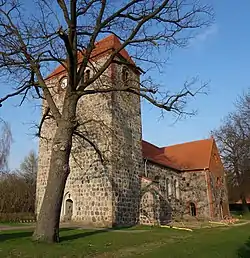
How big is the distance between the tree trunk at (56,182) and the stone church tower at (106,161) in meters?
6.05

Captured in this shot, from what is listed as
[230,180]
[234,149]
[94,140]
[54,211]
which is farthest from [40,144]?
[230,180]

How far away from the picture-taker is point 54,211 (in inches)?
395

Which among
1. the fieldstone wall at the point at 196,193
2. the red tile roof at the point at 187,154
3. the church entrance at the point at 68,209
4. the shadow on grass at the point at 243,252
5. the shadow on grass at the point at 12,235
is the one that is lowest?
the shadow on grass at the point at 243,252

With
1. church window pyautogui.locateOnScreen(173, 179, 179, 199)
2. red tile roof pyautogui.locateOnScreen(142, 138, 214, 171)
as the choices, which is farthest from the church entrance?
church window pyautogui.locateOnScreen(173, 179, 179, 199)

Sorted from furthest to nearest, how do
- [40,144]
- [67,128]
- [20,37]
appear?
1. [40,144]
2. [20,37]
3. [67,128]

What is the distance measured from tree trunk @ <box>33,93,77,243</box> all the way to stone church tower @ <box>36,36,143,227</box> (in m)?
6.05

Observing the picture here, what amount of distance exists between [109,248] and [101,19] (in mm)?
8846

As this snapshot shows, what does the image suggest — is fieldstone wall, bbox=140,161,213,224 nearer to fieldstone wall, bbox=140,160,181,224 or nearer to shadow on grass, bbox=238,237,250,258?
fieldstone wall, bbox=140,160,181,224

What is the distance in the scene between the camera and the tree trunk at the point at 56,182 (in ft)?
32.2

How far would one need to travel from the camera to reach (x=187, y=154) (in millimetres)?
33531

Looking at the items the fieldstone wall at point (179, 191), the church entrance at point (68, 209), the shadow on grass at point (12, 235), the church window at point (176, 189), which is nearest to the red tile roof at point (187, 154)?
the fieldstone wall at point (179, 191)

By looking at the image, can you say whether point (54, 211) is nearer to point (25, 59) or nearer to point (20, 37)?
point (25, 59)

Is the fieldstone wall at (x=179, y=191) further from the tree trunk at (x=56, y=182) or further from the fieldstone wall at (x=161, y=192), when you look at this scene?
the tree trunk at (x=56, y=182)

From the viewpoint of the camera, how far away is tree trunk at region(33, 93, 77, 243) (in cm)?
982
